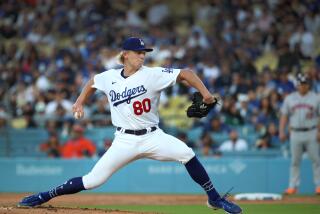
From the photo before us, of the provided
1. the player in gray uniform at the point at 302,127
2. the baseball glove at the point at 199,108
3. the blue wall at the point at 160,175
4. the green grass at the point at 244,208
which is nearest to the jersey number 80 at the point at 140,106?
the baseball glove at the point at 199,108

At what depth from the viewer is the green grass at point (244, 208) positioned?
9422 millimetres

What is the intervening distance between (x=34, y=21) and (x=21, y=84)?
281cm

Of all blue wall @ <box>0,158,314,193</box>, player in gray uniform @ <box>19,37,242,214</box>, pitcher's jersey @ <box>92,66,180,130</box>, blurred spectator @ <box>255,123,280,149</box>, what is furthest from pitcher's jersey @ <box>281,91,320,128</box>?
pitcher's jersey @ <box>92,66,180,130</box>

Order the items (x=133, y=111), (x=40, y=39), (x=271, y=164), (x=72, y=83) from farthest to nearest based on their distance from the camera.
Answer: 1. (x=40, y=39)
2. (x=72, y=83)
3. (x=271, y=164)
4. (x=133, y=111)

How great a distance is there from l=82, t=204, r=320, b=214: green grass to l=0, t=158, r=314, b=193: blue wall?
3.07 metres

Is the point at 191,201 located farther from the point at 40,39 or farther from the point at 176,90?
the point at 40,39

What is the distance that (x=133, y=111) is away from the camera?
304 inches

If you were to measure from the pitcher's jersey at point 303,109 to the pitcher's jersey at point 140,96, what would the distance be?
196 inches

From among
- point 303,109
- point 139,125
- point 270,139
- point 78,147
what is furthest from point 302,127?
point 139,125

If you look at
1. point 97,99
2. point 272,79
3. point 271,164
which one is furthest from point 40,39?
point 271,164

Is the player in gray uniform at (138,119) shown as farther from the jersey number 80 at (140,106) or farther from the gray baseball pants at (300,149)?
the gray baseball pants at (300,149)

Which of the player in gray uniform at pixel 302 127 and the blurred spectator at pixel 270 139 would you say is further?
the blurred spectator at pixel 270 139

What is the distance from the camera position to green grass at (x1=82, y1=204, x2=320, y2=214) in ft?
30.9

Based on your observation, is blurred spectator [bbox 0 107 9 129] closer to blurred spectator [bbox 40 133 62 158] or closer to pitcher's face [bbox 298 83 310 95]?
blurred spectator [bbox 40 133 62 158]
